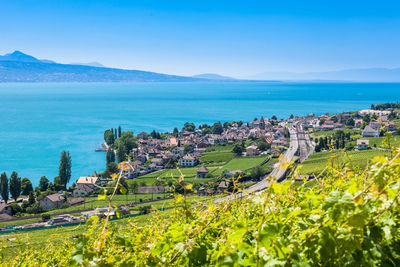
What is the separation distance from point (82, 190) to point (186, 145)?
87.1ft

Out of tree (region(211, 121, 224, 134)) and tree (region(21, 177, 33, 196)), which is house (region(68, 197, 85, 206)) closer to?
tree (region(21, 177, 33, 196))

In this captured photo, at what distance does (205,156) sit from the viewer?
5812cm

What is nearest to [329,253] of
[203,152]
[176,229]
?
[176,229]

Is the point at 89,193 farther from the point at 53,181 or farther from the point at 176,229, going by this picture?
the point at 176,229

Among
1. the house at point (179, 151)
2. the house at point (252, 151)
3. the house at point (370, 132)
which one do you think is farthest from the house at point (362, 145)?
the house at point (179, 151)

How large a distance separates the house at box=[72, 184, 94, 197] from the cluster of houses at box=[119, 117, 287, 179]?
875 centimetres

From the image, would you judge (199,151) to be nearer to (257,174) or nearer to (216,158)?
(216,158)

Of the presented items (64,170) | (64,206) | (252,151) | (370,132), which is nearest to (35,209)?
(64,206)

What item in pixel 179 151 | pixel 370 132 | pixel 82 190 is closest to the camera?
pixel 82 190

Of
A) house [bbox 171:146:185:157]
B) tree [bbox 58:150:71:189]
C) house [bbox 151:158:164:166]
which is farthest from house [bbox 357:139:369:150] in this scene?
tree [bbox 58:150:71:189]

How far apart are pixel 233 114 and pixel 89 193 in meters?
83.1

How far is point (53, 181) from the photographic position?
44125mm

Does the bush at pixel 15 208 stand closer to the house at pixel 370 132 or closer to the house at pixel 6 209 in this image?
the house at pixel 6 209

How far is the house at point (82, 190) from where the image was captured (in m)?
40.2
